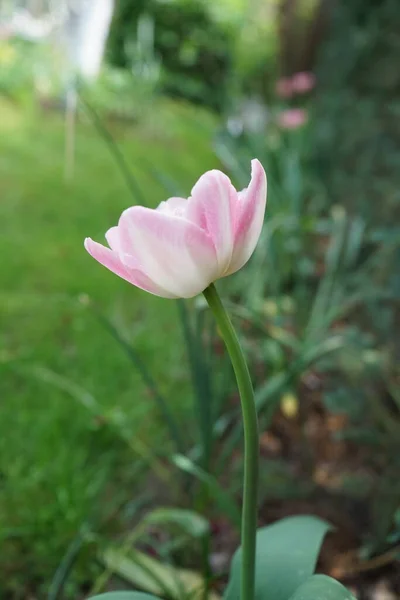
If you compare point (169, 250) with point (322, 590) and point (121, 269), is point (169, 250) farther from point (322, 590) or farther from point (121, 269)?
point (322, 590)

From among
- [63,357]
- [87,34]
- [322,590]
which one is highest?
[87,34]

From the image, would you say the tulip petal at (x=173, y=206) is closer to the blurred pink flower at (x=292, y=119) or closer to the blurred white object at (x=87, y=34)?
the blurred pink flower at (x=292, y=119)

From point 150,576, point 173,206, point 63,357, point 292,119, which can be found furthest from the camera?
point 292,119

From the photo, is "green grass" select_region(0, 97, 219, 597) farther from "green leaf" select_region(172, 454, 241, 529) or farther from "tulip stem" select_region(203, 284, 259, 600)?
"tulip stem" select_region(203, 284, 259, 600)

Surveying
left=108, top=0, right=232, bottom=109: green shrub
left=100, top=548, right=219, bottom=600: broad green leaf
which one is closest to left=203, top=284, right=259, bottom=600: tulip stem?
left=100, top=548, right=219, bottom=600: broad green leaf

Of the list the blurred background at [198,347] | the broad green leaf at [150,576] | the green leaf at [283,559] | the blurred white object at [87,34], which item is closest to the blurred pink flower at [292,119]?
the blurred background at [198,347]

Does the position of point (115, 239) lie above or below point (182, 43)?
below

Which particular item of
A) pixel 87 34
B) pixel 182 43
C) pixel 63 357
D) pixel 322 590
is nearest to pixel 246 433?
pixel 322 590
